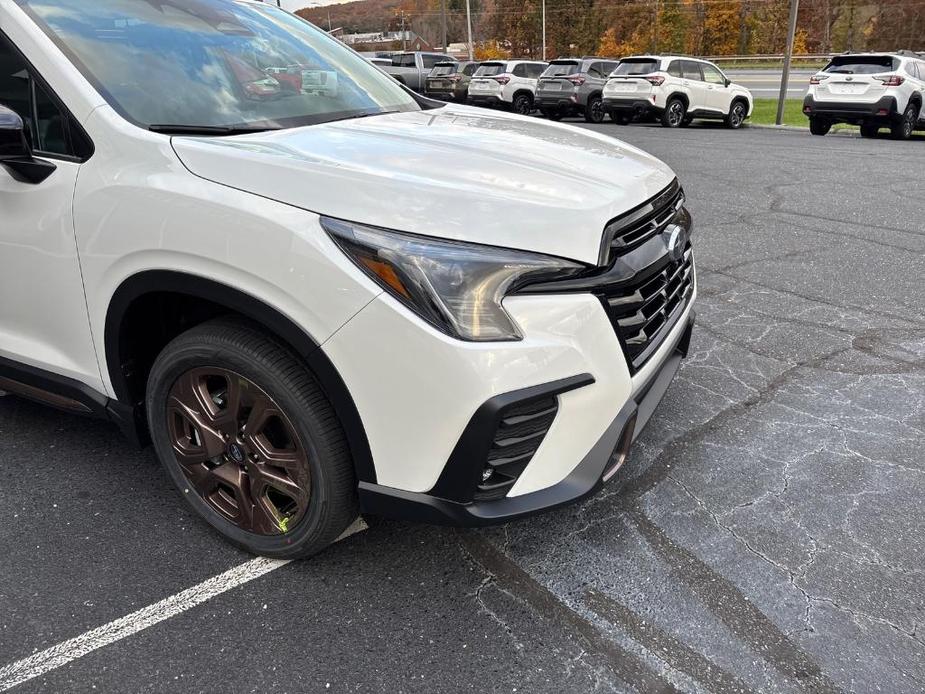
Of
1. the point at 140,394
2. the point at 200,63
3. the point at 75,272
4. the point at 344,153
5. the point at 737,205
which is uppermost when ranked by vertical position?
the point at 200,63

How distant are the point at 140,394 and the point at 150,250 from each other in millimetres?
629

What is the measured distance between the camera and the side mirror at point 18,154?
213 cm

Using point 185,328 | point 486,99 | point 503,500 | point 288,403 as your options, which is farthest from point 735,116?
point 288,403

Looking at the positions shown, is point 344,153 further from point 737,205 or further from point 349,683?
point 737,205

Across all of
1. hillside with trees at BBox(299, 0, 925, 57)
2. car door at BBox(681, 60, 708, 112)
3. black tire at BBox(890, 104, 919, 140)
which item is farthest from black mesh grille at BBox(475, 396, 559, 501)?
hillside with trees at BBox(299, 0, 925, 57)

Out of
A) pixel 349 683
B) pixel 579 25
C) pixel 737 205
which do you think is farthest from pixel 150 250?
pixel 579 25

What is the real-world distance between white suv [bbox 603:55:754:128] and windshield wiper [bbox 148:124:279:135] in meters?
16.6

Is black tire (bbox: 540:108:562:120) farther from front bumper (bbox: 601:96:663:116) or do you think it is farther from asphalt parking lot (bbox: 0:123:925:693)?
asphalt parking lot (bbox: 0:123:925:693)

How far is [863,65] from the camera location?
15.0 metres

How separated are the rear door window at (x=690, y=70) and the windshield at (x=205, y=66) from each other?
639 inches

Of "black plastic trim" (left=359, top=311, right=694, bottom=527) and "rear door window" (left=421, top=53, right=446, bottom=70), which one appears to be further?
"rear door window" (left=421, top=53, right=446, bottom=70)

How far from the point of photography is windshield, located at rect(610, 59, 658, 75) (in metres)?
17.3

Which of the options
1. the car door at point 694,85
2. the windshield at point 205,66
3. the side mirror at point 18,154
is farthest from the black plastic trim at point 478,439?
the car door at point 694,85

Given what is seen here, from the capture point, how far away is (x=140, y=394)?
8.13 feet
